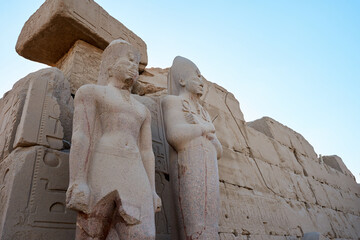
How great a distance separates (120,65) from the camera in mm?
2252

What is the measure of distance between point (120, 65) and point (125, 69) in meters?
0.05

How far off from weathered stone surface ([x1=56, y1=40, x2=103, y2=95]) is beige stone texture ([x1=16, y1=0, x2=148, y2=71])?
0.30 ft

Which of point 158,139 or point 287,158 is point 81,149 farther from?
point 287,158

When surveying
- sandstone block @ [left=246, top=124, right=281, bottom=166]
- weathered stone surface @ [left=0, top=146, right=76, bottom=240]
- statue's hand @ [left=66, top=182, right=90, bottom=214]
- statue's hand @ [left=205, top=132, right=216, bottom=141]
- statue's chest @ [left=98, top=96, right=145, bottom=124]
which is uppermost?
sandstone block @ [left=246, top=124, right=281, bottom=166]

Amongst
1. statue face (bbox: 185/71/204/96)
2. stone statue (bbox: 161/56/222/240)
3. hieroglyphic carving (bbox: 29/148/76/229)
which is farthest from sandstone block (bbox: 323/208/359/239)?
hieroglyphic carving (bbox: 29/148/76/229)

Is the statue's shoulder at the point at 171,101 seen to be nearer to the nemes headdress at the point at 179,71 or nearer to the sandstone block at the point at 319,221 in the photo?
the nemes headdress at the point at 179,71

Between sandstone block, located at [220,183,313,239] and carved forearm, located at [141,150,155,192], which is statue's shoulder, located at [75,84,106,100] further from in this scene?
sandstone block, located at [220,183,313,239]

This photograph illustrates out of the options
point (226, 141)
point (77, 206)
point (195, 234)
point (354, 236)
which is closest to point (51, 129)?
point (77, 206)

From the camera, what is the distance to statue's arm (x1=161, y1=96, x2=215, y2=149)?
252cm

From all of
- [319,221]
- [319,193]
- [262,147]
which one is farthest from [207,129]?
[319,193]

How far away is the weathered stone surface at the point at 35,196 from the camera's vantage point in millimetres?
1988

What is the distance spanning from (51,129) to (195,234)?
1430mm

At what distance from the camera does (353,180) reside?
8.26 m

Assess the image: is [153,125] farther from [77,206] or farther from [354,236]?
[354,236]
